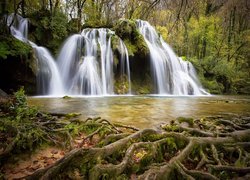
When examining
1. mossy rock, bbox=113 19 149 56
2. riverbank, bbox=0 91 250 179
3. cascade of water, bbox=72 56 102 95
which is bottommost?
riverbank, bbox=0 91 250 179

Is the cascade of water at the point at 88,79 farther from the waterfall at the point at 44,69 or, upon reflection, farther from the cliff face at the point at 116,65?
the cliff face at the point at 116,65

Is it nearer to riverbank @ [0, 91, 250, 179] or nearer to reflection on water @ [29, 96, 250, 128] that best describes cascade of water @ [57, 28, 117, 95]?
reflection on water @ [29, 96, 250, 128]

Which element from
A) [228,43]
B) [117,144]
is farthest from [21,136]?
[228,43]

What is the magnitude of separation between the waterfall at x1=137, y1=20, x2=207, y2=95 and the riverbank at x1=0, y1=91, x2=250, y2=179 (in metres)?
15.6

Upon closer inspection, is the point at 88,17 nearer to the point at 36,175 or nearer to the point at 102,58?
the point at 102,58

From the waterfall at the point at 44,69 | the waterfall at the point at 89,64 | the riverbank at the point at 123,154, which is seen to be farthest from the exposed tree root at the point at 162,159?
the waterfall at the point at 89,64

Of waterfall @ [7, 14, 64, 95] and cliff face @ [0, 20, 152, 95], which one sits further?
waterfall @ [7, 14, 64, 95]

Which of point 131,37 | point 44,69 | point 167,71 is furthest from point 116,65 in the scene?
point 44,69

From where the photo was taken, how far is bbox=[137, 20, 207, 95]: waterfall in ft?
63.8

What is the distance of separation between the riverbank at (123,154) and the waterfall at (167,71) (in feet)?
51.1

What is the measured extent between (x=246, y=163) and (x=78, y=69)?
50.3 ft

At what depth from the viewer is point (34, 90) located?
563 inches

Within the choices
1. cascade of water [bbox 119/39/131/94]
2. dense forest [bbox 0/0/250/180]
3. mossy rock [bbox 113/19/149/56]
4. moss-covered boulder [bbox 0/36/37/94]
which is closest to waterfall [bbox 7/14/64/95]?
dense forest [bbox 0/0/250/180]

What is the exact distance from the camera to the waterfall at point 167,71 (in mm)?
19438
